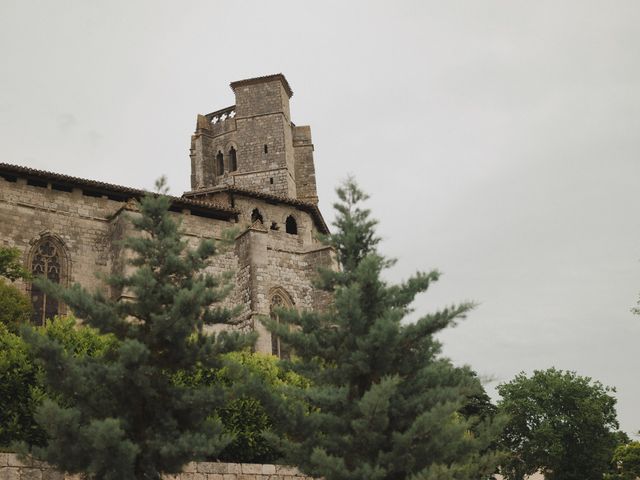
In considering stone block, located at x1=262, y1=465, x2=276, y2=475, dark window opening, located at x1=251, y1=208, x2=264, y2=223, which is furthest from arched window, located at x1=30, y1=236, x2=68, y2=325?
stone block, located at x1=262, y1=465, x2=276, y2=475

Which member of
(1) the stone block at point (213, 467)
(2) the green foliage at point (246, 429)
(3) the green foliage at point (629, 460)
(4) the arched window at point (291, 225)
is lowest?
(3) the green foliage at point (629, 460)

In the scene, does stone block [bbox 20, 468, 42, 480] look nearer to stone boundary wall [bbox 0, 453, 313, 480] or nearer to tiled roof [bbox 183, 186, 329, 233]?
stone boundary wall [bbox 0, 453, 313, 480]

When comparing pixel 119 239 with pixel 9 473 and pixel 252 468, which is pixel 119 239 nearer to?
pixel 252 468

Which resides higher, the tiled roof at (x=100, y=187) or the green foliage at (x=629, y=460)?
the tiled roof at (x=100, y=187)

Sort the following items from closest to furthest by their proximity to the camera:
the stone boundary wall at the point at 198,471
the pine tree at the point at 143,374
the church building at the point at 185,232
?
1. the pine tree at the point at 143,374
2. the stone boundary wall at the point at 198,471
3. the church building at the point at 185,232

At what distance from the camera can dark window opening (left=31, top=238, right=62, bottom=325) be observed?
24578 millimetres

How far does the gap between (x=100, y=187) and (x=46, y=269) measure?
383 centimetres

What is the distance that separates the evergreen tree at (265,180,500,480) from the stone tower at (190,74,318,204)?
32832 mm

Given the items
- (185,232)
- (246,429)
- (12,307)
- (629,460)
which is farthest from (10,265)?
(629,460)

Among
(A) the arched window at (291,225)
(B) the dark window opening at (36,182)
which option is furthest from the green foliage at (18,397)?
(A) the arched window at (291,225)

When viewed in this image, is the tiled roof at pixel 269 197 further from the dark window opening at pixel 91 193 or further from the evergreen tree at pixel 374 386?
the evergreen tree at pixel 374 386

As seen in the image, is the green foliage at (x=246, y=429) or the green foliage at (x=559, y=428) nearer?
the green foliage at (x=246, y=429)

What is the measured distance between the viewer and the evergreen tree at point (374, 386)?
11.4 meters

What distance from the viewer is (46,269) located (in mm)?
25188
